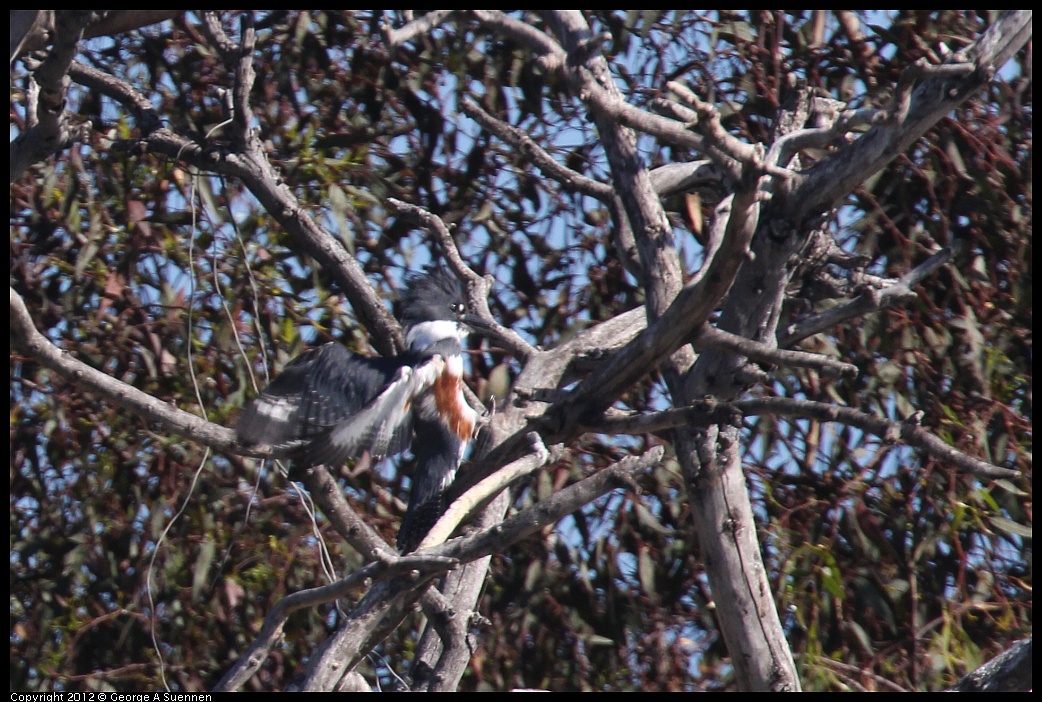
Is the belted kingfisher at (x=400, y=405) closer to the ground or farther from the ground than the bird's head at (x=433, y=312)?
closer to the ground

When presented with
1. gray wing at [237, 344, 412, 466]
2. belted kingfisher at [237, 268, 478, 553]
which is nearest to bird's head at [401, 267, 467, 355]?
belted kingfisher at [237, 268, 478, 553]

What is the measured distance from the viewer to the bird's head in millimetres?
2955

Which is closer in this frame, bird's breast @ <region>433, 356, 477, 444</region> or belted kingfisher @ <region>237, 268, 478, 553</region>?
belted kingfisher @ <region>237, 268, 478, 553</region>

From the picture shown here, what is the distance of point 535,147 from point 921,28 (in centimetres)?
110

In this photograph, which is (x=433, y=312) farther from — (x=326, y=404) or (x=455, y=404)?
(x=326, y=404)

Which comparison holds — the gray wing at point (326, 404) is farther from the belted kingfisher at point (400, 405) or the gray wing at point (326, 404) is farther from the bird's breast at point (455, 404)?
the bird's breast at point (455, 404)

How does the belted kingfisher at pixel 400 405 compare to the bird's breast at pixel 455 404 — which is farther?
the bird's breast at pixel 455 404

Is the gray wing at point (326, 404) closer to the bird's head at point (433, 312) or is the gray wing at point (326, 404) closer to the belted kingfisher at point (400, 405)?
the belted kingfisher at point (400, 405)

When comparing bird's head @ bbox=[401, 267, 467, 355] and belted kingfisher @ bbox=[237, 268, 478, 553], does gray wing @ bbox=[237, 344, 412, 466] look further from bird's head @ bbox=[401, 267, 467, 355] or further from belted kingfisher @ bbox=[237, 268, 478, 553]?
bird's head @ bbox=[401, 267, 467, 355]

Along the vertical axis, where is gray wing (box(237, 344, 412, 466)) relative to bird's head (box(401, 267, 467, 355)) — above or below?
below

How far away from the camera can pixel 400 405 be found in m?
2.78

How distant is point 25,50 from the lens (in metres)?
2.22

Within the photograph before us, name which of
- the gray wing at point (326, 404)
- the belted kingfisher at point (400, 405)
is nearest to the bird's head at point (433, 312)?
the belted kingfisher at point (400, 405)

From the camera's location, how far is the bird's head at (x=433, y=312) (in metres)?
2.96
